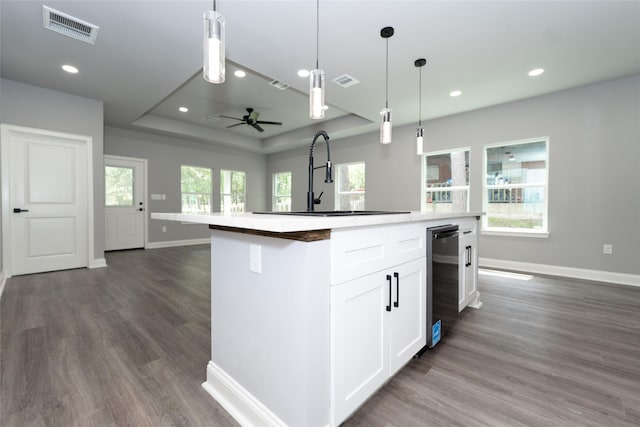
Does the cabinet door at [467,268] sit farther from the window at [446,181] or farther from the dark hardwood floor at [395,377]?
the window at [446,181]

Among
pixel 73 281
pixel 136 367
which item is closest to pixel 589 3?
pixel 136 367

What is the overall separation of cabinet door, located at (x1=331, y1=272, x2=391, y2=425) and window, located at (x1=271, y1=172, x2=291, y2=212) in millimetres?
6852

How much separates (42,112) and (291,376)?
5.17 meters

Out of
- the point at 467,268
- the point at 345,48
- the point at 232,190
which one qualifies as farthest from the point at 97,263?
the point at 467,268

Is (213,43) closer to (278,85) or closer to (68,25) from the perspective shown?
(68,25)

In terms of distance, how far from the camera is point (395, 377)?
62.5 inches

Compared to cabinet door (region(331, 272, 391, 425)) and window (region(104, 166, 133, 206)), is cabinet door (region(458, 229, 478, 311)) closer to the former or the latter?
cabinet door (region(331, 272, 391, 425))

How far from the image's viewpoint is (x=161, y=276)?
3.80 m

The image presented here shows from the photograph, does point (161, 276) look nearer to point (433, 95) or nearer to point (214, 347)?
point (214, 347)

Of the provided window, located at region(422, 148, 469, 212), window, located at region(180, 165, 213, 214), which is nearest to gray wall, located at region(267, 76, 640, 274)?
window, located at region(422, 148, 469, 212)

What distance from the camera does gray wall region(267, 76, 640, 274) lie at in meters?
3.52

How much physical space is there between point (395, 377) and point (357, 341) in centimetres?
60

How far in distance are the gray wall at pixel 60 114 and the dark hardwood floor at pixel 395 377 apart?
1.78 m

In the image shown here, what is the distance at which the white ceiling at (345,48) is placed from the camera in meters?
2.30
